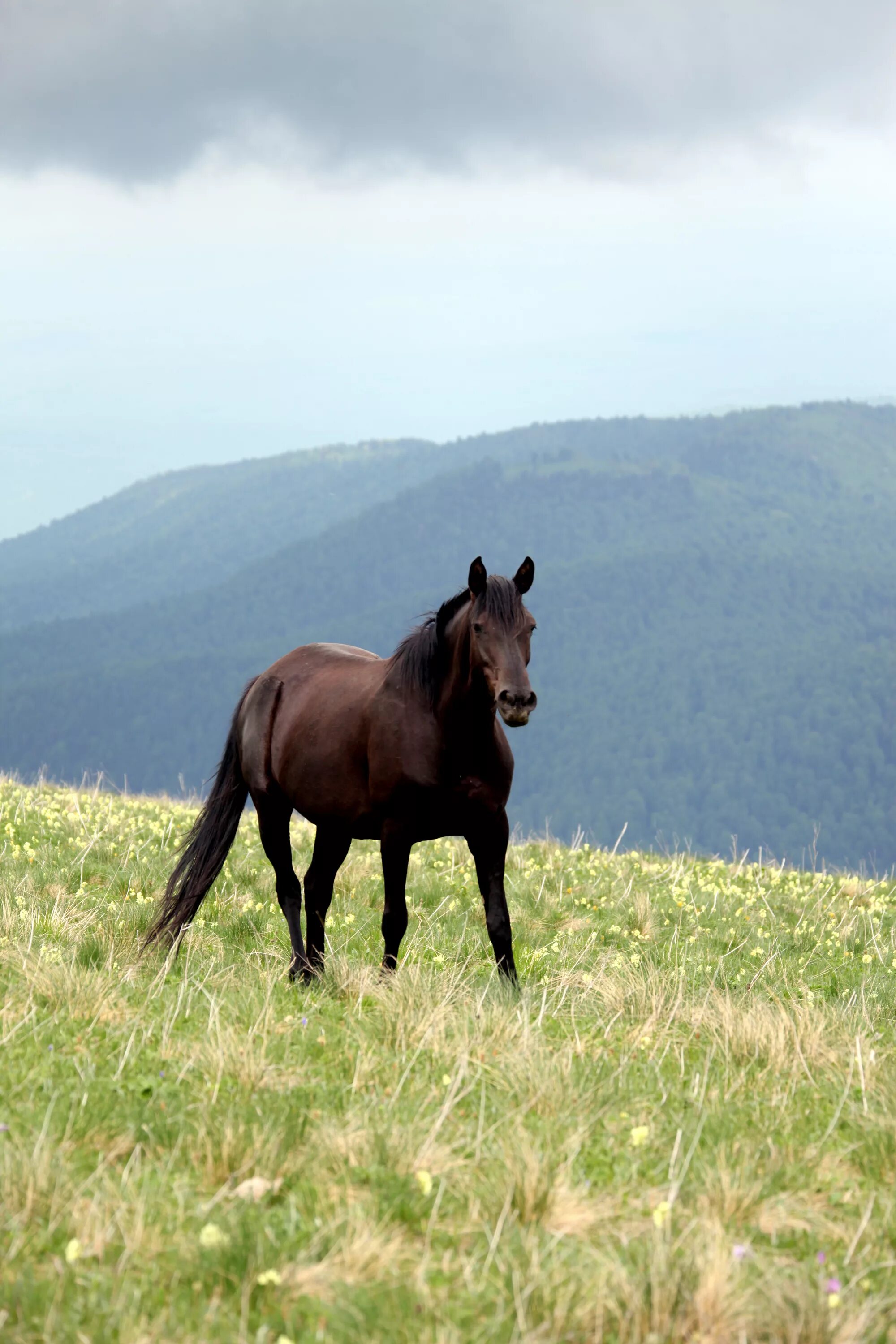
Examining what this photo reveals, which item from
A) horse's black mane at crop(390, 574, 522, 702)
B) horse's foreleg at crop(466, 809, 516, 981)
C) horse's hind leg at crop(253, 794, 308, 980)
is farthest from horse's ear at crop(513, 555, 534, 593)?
horse's hind leg at crop(253, 794, 308, 980)

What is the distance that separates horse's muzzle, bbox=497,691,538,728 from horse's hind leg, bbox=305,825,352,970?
2.59 m

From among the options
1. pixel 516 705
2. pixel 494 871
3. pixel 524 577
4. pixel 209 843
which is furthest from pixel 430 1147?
pixel 209 843

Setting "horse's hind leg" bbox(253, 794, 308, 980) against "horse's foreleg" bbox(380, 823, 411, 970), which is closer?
"horse's foreleg" bbox(380, 823, 411, 970)

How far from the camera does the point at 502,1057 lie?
5496 mm

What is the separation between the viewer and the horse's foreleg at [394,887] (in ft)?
24.4

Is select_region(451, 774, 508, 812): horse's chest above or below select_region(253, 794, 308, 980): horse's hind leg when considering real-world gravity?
above

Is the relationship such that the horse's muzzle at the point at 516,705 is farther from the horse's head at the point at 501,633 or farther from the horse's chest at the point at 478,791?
the horse's chest at the point at 478,791

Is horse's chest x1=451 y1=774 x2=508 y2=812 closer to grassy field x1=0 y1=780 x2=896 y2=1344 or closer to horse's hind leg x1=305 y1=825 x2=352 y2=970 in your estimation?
grassy field x1=0 y1=780 x2=896 y2=1344

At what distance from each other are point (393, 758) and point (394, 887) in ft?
2.83

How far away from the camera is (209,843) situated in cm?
909

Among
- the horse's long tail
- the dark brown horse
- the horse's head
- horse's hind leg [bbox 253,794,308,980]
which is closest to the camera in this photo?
the horse's head

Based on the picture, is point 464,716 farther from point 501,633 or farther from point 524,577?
point 524,577

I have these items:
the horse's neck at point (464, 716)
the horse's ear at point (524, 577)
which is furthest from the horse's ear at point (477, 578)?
the horse's neck at point (464, 716)

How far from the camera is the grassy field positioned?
137 inches
